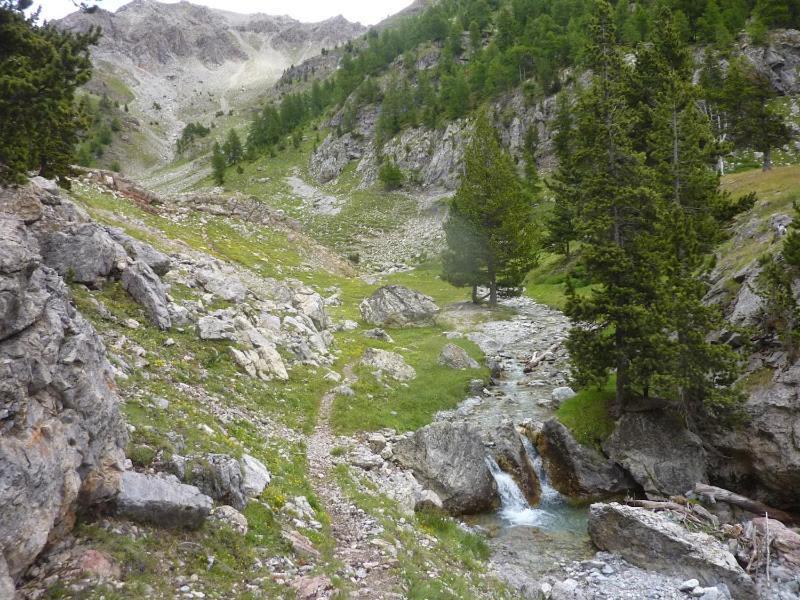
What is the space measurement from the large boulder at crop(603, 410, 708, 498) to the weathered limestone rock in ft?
44.4

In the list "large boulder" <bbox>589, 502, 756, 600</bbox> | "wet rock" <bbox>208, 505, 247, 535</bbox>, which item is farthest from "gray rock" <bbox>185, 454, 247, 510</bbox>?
"large boulder" <bbox>589, 502, 756, 600</bbox>

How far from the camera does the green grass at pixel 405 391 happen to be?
25.9 meters

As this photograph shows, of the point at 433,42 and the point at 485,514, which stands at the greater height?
the point at 433,42

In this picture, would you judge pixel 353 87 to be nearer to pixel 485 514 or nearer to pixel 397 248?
pixel 397 248

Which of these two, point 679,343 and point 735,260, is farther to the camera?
point 735,260

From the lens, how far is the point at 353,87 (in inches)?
6511

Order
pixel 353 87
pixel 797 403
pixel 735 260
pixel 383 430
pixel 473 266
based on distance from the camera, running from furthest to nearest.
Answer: pixel 353 87
pixel 473 266
pixel 735 260
pixel 383 430
pixel 797 403

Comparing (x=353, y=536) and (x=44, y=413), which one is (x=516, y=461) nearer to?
(x=353, y=536)

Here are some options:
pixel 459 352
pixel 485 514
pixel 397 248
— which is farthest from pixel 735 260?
pixel 397 248

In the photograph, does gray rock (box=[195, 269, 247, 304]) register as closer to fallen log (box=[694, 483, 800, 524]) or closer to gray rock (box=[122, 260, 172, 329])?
gray rock (box=[122, 260, 172, 329])

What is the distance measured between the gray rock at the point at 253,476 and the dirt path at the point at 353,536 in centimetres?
235

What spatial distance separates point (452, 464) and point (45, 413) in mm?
15932

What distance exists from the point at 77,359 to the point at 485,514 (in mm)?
16975

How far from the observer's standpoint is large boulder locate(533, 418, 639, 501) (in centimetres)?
2309
